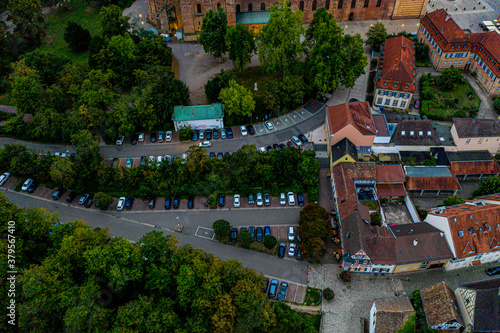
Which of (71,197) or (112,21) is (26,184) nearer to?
(71,197)

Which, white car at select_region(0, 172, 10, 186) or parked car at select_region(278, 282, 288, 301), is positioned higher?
white car at select_region(0, 172, 10, 186)

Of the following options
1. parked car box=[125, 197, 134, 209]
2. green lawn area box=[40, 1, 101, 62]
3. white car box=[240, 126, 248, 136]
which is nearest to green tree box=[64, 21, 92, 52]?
green lawn area box=[40, 1, 101, 62]

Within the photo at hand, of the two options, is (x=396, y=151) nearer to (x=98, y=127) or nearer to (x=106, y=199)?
(x=106, y=199)

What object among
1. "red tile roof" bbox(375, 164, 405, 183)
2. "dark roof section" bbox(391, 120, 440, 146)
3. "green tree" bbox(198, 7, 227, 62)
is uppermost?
"green tree" bbox(198, 7, 227, 62)

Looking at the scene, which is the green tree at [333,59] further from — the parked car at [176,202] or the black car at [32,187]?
the black car at [32,187]

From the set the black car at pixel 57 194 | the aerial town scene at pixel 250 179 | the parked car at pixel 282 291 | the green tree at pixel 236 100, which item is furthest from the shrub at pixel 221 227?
the black car at pixel 57 194

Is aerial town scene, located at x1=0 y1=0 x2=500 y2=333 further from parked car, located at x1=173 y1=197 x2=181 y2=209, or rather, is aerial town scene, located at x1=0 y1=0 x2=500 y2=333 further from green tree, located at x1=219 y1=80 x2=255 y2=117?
green tree, located at x1=219 y1=80 x2=255 y2=117

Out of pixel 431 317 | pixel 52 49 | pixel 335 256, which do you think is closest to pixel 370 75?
pixel 335 256
